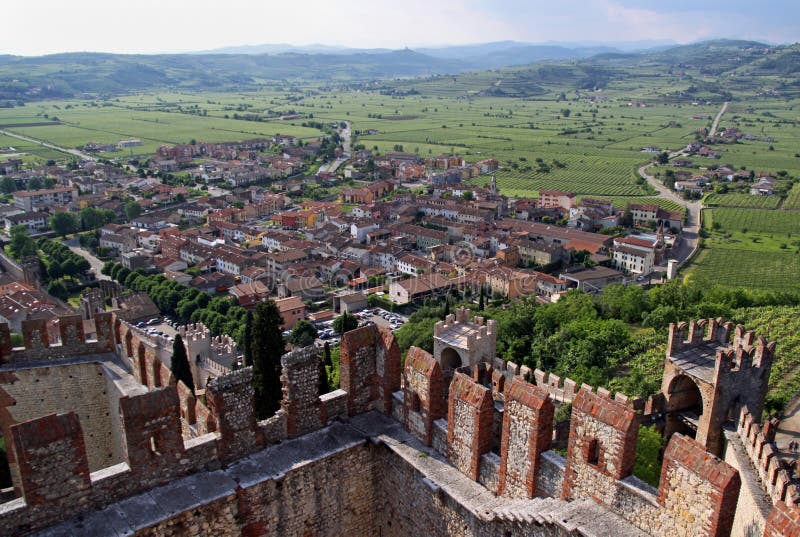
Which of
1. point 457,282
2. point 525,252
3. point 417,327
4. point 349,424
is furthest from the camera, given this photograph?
point 525,252

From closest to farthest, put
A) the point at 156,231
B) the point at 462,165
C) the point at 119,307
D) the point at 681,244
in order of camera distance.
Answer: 1. the point at 119,307
2. the point at 681,244
3. the point at 156,231
4. the point at 462,165

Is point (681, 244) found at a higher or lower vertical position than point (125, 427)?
lower

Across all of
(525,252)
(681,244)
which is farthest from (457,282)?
(681,244)

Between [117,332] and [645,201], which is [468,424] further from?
[645,201]

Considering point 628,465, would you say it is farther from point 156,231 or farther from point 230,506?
point 156,231

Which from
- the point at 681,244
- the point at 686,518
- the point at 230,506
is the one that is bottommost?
the point at 681,244


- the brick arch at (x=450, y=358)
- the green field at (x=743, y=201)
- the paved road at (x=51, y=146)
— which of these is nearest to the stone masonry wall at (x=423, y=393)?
the brick arch at (x=450, y=358)

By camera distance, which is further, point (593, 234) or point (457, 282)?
point (593, 234)
